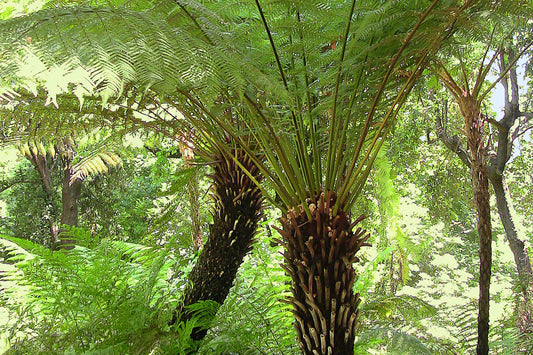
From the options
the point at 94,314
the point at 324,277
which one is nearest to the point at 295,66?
the point at 324,277


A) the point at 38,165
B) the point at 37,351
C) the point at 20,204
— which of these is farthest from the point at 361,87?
the point at 20,204

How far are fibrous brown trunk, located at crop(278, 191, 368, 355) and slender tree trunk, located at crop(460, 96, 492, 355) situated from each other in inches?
56.6

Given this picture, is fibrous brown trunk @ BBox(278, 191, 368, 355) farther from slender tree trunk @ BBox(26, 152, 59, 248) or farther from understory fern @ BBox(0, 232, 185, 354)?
slender tree trunk @ BBox(26, 152, 59, 248)

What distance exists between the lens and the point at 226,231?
173cm

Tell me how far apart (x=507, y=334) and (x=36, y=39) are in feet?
9.22

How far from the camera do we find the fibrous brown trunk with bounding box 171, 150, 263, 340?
5.65ft

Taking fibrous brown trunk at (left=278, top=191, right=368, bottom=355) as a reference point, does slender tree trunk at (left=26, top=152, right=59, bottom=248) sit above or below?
above

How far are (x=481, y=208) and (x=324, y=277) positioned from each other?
1731 millimetres

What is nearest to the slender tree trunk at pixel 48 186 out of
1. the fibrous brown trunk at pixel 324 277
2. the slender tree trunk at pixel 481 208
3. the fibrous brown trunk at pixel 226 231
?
the fibrous brown trunk at pixel 226 231

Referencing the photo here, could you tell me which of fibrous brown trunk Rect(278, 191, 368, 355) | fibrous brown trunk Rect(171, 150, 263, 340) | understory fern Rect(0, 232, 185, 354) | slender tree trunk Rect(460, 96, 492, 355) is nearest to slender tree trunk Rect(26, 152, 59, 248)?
understory fern Rect(0, 232, 185, 354)

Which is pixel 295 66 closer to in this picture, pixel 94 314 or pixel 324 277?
pixel 324 277

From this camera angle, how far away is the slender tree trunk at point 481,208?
2189 mm

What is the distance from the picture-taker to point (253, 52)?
1263mm

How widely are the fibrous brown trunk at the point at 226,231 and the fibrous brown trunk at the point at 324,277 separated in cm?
57
